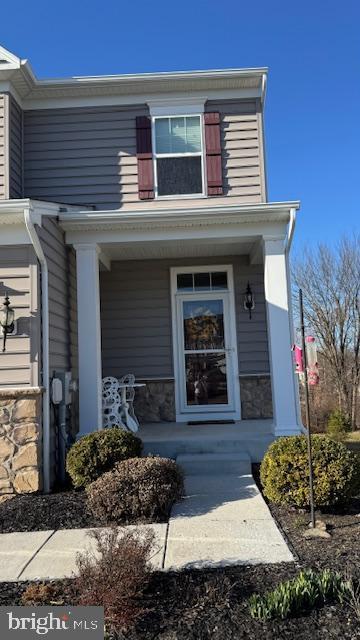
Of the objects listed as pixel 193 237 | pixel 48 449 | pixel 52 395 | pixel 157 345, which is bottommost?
pixel 48 449

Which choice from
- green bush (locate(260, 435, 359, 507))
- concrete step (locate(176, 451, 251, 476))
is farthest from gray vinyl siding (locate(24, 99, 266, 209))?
green bush (locate(260, 435, 359, 507))

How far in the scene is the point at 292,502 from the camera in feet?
15.3

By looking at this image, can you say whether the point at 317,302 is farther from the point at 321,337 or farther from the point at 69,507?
the point at 69,507

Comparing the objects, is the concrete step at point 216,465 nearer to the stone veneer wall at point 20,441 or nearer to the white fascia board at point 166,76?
the stone veneer wall at point 20,441

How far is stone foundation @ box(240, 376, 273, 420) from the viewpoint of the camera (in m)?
8.47

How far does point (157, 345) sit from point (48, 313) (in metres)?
3.01

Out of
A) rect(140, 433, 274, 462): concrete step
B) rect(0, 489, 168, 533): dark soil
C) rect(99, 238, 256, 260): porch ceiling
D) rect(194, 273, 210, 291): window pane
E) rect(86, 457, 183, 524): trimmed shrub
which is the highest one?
rect(99, 238, 256, 260): porch ceiling

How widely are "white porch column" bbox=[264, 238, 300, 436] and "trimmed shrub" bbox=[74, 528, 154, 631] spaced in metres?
3.85

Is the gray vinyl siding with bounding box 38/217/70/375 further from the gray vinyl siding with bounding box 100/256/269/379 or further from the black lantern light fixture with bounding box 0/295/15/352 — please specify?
the gray vinyl siding with bounding box 100/256/269/379

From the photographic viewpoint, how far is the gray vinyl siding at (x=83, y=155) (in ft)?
26.8

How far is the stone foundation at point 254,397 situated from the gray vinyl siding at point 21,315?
12.6 feet

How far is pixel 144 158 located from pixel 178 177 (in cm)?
60

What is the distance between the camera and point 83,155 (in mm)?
8266

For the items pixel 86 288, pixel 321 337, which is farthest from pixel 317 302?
pixel 86 288
